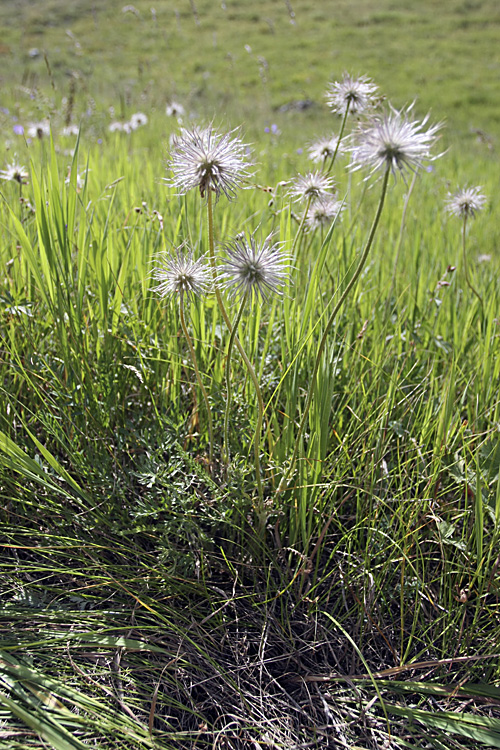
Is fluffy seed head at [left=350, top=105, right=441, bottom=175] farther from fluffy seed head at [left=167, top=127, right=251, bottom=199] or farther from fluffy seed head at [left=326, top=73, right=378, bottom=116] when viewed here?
fluffy seed head at [left=326, top=73, right=378, bottom=116]

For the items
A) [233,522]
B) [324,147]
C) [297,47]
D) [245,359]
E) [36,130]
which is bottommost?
[233,522]

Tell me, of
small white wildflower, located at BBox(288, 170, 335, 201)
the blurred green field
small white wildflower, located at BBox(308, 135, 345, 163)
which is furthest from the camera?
the blurred green field

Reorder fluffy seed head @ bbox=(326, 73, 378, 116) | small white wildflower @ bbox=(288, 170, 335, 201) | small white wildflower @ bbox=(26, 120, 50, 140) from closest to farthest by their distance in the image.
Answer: small white wildflower @ bbox=(288, 170, 335, 201)
fluffy seed head @ bbox=(326, 73, 378, 116)
small white wildflower @ bbox=(26, 120, 50, 140)

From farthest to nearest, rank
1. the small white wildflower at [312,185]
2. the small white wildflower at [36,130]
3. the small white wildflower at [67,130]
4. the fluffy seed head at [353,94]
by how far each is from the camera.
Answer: the small white wildflower at [67,130], the small white wildflower at [36,130], the fluffy seed head at [353,94], the small white wildflower at [312,185]

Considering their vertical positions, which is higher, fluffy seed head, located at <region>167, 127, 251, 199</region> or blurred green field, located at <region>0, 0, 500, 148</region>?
blurred green field, located at <region>0, 0, 500, 148</region>

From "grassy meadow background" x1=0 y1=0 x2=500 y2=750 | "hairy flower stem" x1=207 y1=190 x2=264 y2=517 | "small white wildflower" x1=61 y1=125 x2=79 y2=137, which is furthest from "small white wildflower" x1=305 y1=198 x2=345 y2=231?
"small white wildflower" x1=61 y1=125 x2=79 y2=137

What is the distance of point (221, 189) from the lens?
992mm

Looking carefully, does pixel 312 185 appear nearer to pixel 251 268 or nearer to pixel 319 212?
pixel 319 212

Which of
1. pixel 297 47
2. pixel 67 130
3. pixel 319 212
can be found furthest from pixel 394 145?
pixel 297 47

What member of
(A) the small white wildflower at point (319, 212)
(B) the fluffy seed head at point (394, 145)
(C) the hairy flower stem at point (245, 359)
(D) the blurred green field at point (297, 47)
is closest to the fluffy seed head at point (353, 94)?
(A) the small white wildflower at point (319, 212)

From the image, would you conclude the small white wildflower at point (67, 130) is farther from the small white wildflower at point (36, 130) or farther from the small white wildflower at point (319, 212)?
the small white wildflower at point (319, 212)

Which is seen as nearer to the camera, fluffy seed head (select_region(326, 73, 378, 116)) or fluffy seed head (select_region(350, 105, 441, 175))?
fluffy seed head (select_region(350, 105, 441, 175))

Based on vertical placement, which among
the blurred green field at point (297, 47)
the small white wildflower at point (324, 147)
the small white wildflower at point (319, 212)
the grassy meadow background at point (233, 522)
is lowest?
the grassy meadow background at point (233, 522)

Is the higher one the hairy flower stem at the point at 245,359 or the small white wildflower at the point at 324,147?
the small white wildflower at the point at 324,147
